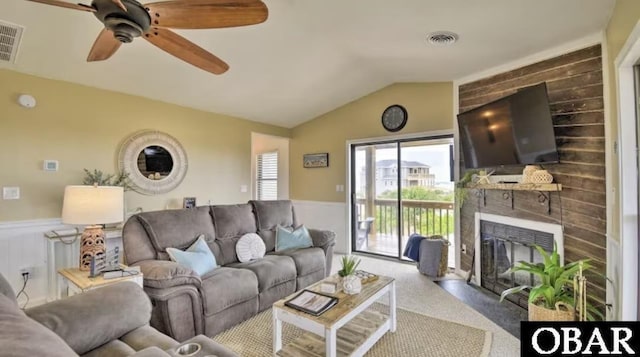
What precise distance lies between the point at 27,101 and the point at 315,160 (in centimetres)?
386

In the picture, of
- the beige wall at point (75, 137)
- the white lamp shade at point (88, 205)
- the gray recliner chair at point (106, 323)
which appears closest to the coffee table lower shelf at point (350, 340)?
the gray recliner chair at point (106, 323)

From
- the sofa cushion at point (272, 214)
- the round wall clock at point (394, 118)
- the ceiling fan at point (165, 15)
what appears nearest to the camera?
the ceiling fan at point (165, 15)

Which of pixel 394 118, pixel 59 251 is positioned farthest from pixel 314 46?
pixel 59 251

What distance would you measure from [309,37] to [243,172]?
2648mm

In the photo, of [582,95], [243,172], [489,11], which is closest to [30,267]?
[243,172]

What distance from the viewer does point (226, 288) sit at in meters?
2.53

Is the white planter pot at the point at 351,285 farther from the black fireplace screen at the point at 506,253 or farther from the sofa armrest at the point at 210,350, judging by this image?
the black fireplace screen at the point at 506,253

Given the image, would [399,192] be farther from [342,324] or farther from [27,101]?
[27,101]

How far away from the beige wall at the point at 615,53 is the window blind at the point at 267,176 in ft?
17.0

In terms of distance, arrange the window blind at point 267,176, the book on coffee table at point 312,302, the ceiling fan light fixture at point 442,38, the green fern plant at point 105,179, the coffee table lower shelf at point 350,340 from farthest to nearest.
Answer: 1. the window blind at point 267,176
2. the green fern plant at point 105,179
3. the ceiling fan light fixture at point 442,38
4. the coffee table lower shelf at point 350,340
5. the book on coffee table at point 312,302

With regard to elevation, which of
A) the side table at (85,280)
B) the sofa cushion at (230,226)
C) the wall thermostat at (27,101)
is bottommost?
the side table at (85,280)

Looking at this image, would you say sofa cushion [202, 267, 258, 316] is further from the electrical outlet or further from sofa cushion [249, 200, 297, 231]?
the electrical outlet

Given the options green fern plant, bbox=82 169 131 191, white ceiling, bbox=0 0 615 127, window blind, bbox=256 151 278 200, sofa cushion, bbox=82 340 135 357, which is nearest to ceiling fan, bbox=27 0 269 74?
white ceiling, bbox=0 0 615 127

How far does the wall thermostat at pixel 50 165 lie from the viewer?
322 cm
